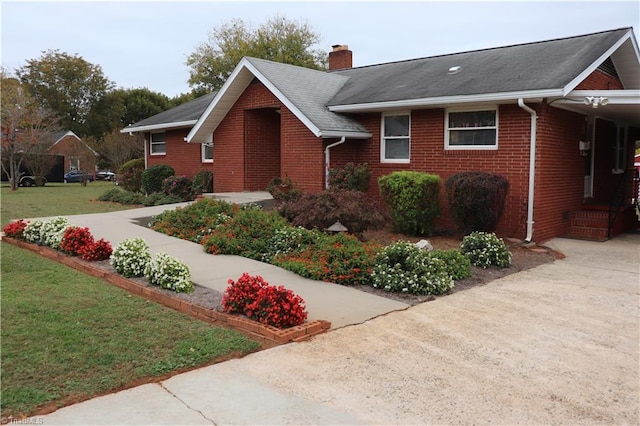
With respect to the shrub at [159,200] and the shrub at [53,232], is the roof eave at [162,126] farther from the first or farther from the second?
the shrub at [53,232]

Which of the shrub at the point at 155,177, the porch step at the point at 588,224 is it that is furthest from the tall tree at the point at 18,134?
the porch step at the point at 588,224

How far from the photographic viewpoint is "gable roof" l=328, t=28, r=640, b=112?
11.3 m

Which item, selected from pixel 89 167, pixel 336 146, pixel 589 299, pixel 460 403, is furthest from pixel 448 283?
pixel 89 167

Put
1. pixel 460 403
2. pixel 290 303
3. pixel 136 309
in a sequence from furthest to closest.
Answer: pixel 136 309
pixel 290 303
pixel 460 403

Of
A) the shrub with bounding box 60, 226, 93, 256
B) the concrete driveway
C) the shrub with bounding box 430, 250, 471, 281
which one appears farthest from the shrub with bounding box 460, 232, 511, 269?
the shrub with bounding box 60, 226, 93, 256

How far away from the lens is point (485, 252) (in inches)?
360

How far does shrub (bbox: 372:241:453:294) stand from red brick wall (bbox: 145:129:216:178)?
43.4 feet

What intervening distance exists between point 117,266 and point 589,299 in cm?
661

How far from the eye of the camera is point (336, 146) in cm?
1418

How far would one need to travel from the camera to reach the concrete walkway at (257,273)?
641 centimetres

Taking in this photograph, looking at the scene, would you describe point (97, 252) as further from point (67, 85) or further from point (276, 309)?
point (67, 85)

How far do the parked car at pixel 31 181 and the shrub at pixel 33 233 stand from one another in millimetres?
25175

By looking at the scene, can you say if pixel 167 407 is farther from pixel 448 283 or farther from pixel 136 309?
pixel 448 283

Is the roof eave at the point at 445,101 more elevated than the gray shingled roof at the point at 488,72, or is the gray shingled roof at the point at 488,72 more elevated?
the gray shingled roof at the point at 488,72
